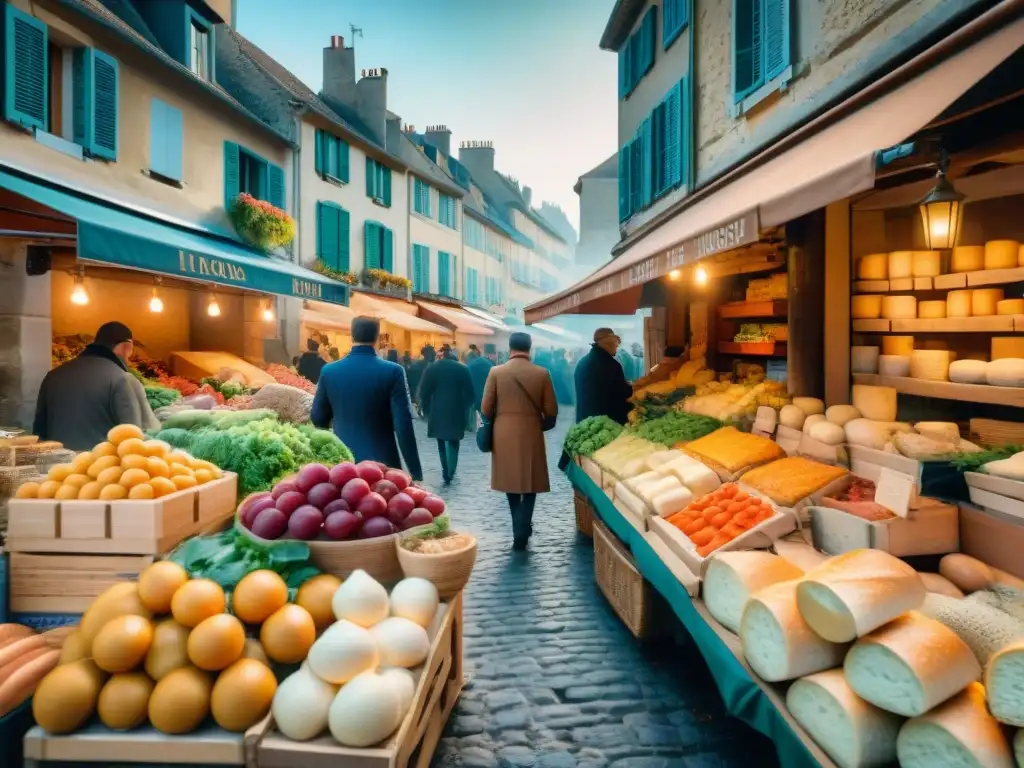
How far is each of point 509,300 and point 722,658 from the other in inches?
1399

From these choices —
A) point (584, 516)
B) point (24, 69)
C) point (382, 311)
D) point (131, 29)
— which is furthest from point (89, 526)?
point (382, 311)

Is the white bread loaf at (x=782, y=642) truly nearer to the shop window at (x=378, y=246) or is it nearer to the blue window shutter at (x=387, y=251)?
the shop window at (x=378, y=246)

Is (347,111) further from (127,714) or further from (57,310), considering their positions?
(127,714)

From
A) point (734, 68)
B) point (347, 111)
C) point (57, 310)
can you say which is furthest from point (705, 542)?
point (347, 111)

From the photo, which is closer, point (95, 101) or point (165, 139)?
point (95, 101)

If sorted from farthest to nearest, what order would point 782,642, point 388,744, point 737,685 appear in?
point 737,685
point 782,642
point 388,744

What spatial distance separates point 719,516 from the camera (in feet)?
12.1

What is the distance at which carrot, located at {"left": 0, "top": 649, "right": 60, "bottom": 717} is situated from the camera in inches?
92.2

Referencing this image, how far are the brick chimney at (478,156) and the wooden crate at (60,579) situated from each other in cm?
3879

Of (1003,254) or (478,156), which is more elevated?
(478,156)

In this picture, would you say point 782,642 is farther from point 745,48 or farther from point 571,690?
point 745,48

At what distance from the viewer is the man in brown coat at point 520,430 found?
649 centimetres

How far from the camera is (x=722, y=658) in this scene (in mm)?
2693

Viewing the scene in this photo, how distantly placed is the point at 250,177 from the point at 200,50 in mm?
2596
